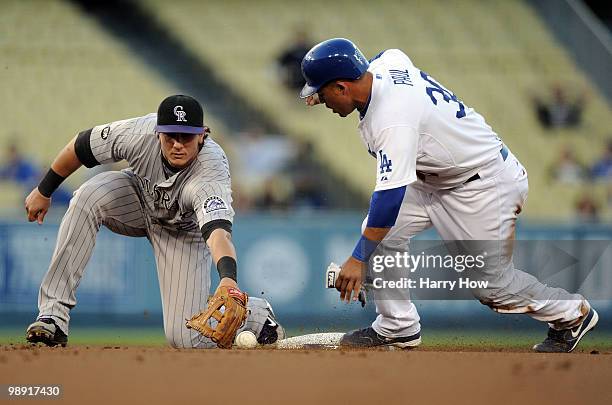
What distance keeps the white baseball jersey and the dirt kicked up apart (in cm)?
113

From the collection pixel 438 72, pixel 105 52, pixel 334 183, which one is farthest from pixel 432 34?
pixel 105 52

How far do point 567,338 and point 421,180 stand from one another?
1.30 meters

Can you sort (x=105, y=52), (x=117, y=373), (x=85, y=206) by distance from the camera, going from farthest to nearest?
(x=105, y=52) → (x=85, y=206) → (x=117, y=373)

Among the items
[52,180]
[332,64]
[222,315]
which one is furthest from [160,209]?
[332,64]

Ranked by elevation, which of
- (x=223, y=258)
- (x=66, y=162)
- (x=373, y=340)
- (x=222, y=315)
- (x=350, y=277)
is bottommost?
(x=373, y=340)

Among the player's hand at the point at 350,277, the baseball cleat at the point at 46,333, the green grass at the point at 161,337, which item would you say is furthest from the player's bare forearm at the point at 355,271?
the green grass at the point at 161,337

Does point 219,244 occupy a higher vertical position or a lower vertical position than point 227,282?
higher

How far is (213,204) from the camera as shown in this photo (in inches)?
198

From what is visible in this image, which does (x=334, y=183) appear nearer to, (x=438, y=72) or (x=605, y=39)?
(x=438, y=72)

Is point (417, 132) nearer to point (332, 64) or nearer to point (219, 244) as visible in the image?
point (332, 64)

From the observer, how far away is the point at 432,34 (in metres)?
13.8

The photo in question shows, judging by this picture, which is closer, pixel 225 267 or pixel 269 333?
pixel 225 267

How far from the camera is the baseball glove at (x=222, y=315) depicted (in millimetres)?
4648

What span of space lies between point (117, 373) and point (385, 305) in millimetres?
1959
